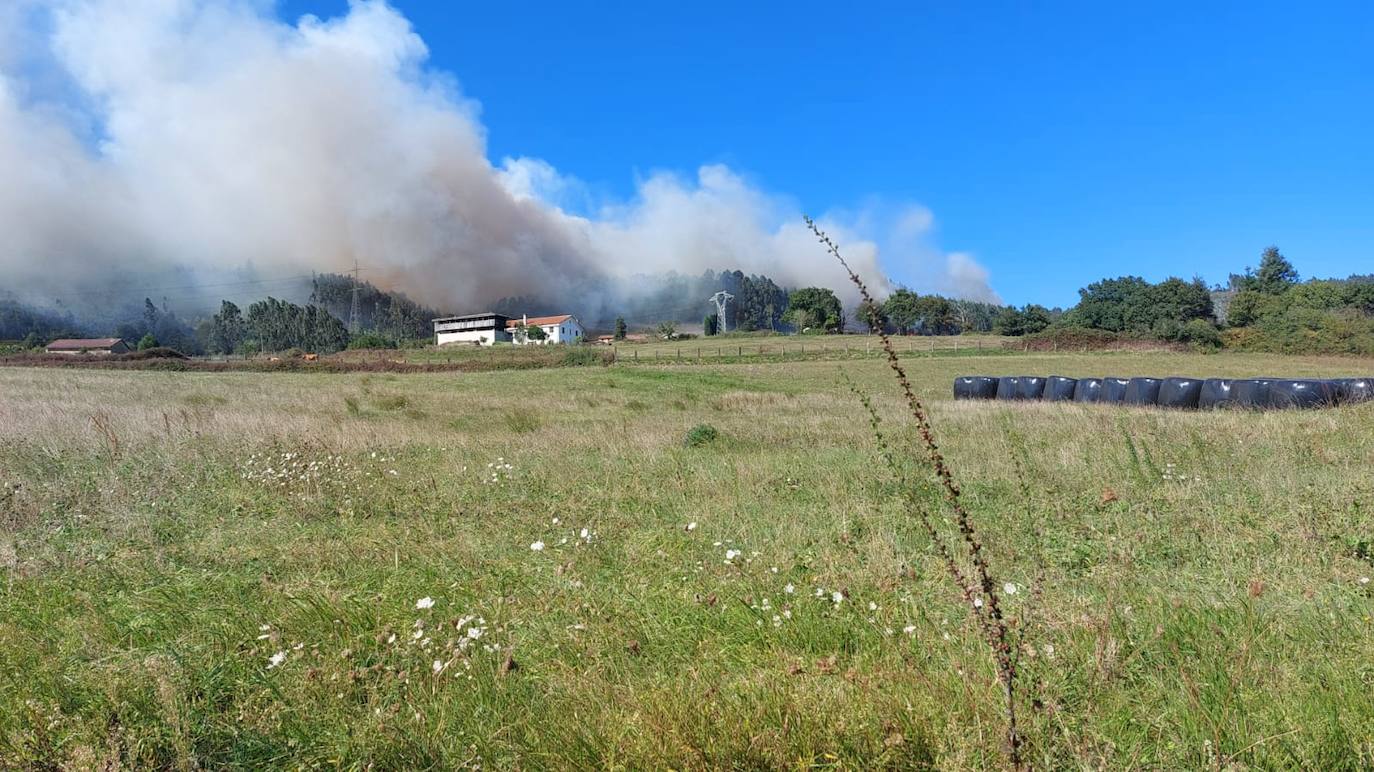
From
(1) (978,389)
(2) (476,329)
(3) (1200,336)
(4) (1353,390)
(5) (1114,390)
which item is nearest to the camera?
(4) (1353,390)

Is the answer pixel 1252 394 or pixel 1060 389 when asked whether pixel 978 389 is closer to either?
pixel 1060 389

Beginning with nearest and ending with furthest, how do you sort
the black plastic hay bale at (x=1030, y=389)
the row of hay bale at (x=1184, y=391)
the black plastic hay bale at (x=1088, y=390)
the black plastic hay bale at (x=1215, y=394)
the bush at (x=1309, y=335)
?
the row of hay bale at (x=1184, y=391), the black plastic hay bale at (x=1215, y=394), the black plastic hay bale at (x=1088, y=390), the black plastic hay bale at (x=1030, y=389), the bush at (x=1309, y=335)

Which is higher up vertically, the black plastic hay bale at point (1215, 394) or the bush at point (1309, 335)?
the bush at point (1309, 335)

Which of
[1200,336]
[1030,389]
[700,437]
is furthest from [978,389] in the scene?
[1200,336]

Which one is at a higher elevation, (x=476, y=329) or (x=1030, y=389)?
(x=476, y=329)

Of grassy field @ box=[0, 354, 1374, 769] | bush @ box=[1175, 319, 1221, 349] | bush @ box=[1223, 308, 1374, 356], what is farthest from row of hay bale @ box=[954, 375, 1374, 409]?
bush @ box=[1175, 319, 1221, 349]

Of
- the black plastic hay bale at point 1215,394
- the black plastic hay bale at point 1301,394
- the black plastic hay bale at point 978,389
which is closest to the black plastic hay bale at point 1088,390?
the black plastic hay bale at point 978,389

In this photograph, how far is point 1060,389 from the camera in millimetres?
21625

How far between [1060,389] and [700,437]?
50.2 feet

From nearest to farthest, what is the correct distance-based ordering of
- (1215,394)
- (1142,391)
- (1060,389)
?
(1215,394)
(1142,391)
(1060,389)

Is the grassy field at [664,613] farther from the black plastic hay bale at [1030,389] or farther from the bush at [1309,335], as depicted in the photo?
the bush at [1309,335]

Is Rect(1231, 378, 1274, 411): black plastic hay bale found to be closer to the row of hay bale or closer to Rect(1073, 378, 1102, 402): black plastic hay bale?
the row of hay bale

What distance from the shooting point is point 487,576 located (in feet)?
15.6

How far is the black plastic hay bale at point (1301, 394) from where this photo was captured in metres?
15.9
